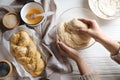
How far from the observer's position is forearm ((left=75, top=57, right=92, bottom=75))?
778 millimetres

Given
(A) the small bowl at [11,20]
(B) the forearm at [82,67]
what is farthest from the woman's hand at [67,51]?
(A) the small bowl at [11,20]

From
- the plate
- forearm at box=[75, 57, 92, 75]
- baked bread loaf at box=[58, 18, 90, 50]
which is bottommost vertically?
forearm at box=[75, 57, 92, 75]

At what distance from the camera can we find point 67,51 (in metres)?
0.79

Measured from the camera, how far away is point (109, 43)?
78cm

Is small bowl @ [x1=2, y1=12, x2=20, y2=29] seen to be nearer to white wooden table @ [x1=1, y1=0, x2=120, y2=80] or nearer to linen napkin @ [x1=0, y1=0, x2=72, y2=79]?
linen napkin @ [x1=0, y1=0, x2=72, y2=79]

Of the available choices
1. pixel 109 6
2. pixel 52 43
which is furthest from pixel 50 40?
pixel 109 6

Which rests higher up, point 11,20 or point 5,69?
point 11,20

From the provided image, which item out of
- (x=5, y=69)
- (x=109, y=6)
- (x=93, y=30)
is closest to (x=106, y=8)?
(x=109, y=6)

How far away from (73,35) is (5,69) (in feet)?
0.77

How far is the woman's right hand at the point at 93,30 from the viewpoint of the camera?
2.52 feet

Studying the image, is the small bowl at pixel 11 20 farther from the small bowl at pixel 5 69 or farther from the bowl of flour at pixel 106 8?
the bowl of flour at pixel 106 8

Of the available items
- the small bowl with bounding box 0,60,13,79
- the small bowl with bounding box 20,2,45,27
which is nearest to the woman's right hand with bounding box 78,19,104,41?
the small bowl with bounding box 20,2,45,27

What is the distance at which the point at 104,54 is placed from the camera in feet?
2.74

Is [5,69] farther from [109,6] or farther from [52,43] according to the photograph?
[109,6]
